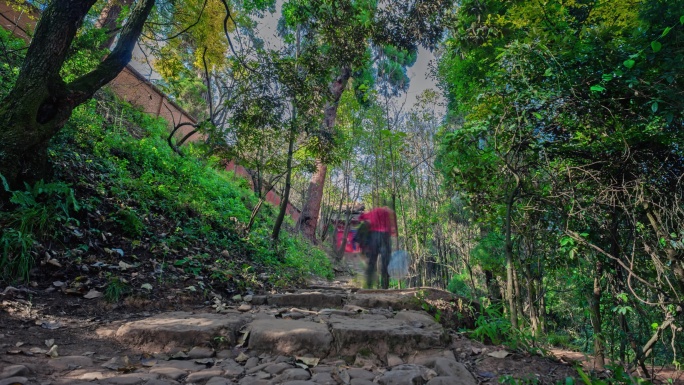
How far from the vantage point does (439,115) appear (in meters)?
11.0

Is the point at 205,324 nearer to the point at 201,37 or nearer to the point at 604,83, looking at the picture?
the point at 604,83

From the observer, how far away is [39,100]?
3.11 m

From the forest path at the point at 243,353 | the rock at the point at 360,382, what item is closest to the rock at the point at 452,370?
the forest path at the point at 243,353

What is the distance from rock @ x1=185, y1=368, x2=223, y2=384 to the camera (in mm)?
1687

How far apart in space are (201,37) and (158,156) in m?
2.99

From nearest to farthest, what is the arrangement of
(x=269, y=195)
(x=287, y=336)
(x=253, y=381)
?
(x=253, y=381) → (x=287, y=336) → (x=269, y=195)

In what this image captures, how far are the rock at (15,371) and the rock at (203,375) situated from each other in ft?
2.19

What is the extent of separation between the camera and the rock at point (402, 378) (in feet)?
5.63

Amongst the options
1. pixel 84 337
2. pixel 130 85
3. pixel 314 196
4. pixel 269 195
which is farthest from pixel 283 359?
pixel 269 195

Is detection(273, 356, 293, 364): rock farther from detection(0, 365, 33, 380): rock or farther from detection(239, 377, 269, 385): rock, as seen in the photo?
detection(0, 365, 33, 380): rock

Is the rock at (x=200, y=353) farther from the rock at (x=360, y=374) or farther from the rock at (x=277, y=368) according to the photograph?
the rock at (x=360, y=374)

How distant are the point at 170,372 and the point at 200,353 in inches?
12.9

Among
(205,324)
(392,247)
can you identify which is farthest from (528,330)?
(392,247)

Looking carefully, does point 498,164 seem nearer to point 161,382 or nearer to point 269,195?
point 161,382
